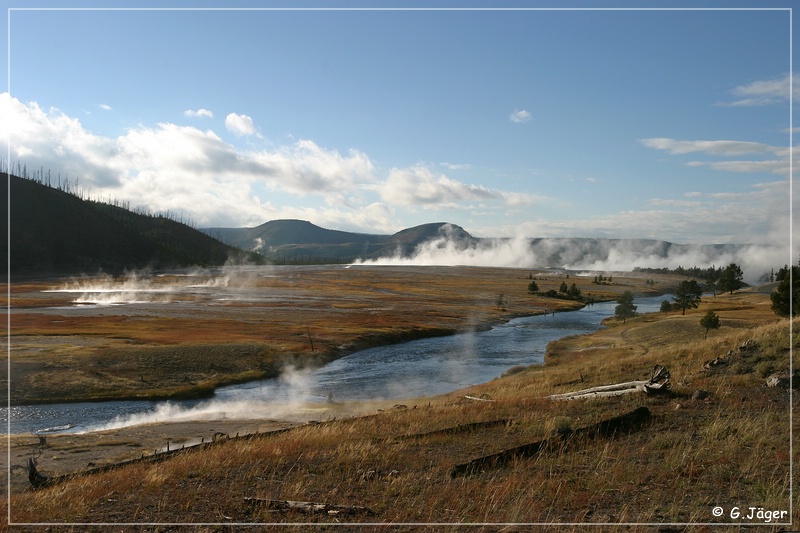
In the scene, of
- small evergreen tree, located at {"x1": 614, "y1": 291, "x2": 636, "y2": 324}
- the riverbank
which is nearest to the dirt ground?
the riverbank

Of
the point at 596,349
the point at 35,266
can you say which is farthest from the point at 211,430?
the point at 35,266

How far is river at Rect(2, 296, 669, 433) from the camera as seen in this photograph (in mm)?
36469

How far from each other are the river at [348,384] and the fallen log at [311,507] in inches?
987

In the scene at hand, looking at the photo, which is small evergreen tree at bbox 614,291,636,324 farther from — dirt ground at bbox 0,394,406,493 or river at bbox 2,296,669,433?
dirt ground at bbox 0,394,406,493

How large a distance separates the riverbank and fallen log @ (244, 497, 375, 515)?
115ft

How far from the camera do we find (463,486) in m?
11.9

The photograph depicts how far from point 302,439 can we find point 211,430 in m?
14.9

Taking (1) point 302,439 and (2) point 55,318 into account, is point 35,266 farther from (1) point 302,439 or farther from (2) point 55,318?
(1) point 302,439

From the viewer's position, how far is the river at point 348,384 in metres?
36.5

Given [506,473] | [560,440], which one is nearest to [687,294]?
[560,440]

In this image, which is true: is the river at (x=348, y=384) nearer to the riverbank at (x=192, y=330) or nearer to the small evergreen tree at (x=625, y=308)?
A: the riverbank at (x=192, y=330)

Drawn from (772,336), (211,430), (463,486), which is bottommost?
(211,430)

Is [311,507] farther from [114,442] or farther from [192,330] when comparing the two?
[192,330]

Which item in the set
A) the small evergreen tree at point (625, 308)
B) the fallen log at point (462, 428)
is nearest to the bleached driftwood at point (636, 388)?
the fallen log at point (462, 428)
